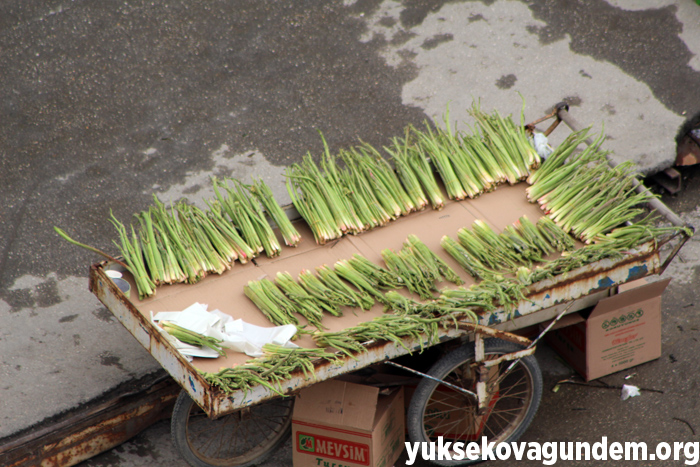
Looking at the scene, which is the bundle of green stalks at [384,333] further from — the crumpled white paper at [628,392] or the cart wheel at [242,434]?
the crumpled white paper at [628,392]

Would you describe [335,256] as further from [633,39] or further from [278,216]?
[633,39]

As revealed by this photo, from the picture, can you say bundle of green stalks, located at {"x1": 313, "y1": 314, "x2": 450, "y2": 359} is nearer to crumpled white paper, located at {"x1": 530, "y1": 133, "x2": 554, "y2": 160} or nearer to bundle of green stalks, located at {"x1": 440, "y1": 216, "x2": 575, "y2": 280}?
bundle of green stalks, located at {"x1": 440, "y1": 216, "x2": 575, "y2": 280}

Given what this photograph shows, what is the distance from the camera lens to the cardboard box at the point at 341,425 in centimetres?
389

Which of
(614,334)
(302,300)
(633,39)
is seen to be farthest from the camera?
(633,39)

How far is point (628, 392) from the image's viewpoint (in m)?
4.62

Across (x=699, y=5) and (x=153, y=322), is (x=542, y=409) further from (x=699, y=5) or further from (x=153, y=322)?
(x=699, y=5)

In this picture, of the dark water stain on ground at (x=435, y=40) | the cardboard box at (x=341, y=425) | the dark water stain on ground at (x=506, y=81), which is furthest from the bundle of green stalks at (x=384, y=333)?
the dark water stain on ground at (x=435, y=40)

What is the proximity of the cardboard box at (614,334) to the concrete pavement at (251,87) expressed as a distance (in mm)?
1144

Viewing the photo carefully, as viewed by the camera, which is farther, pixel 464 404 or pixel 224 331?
pixel 464 404

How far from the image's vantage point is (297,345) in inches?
141

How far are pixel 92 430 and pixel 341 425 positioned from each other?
1358mm

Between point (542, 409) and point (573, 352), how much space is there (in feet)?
1.40

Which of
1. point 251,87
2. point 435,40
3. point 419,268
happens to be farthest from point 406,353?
point 435,40

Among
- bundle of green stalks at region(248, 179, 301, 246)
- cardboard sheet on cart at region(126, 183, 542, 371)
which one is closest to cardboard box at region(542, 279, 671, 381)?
cardboard sheet on cart at region(126, 183, 542, 371)
